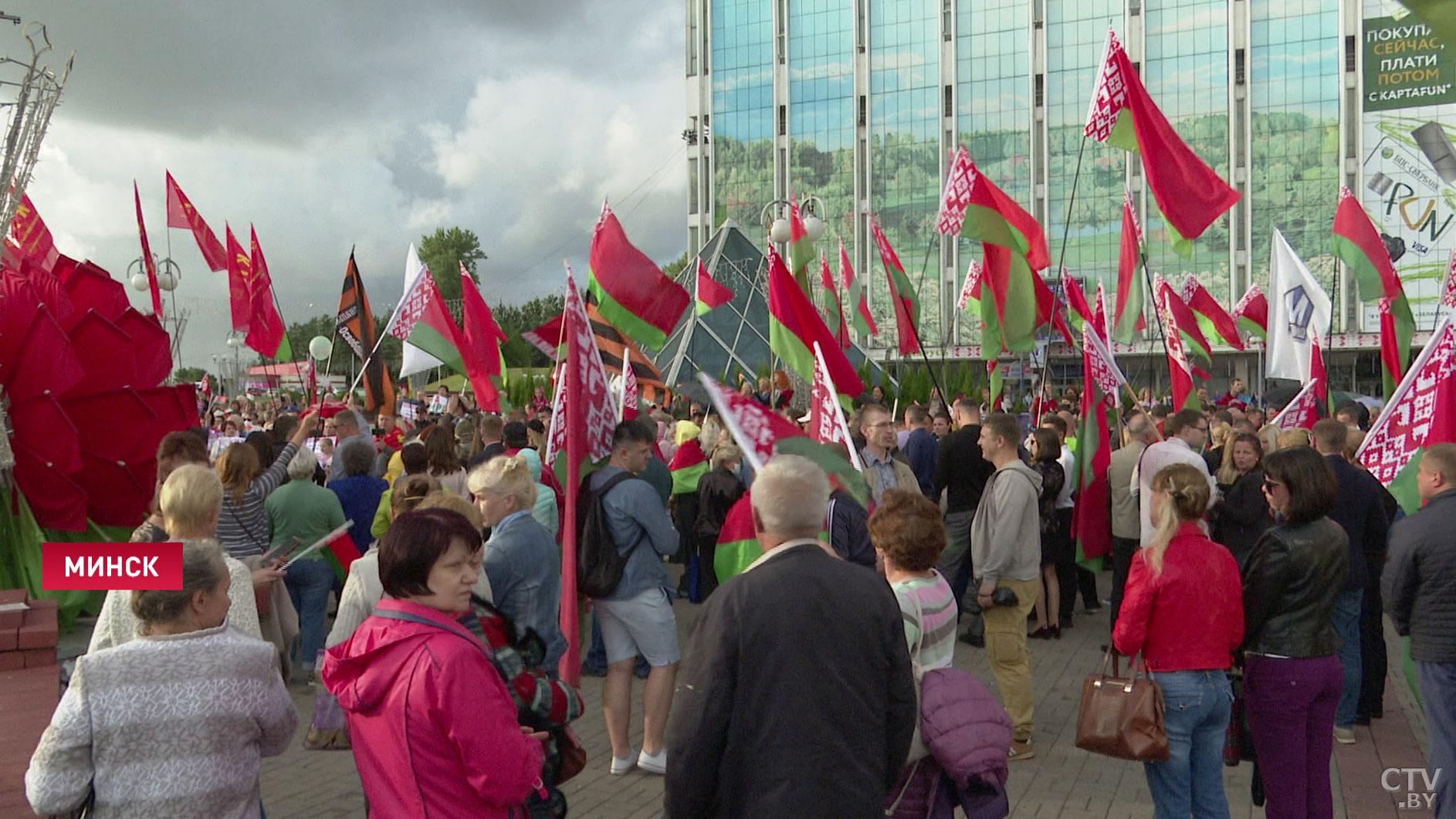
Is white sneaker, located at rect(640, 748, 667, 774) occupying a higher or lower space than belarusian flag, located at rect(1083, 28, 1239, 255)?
lower

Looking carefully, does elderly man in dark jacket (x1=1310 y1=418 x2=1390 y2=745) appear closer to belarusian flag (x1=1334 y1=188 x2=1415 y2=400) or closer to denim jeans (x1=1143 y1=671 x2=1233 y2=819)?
denim jeans (x1=1143 y1=671 x2=1233 y2=819)

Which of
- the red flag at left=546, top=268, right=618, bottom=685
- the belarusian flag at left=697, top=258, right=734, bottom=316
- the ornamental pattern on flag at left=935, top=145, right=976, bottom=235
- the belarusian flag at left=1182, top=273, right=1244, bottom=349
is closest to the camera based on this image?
the red flag at left=546, top=268, right=618, bottom=685

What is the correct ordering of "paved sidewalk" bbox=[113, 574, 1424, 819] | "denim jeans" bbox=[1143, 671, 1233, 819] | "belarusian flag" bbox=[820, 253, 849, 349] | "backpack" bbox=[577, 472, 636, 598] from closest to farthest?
"denim jeans" bbox=[1143, 671, 1233, 819] → "paved sidewalk" bbox=[113, 574, 1424, 819] → "backpack" bbox=[577, 472, 636, 598] → "belarusian flag" bbox=[820, 253, 849, 349]

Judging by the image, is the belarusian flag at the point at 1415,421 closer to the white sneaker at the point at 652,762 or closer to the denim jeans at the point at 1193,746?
the denim jeans at the point at 1193,746

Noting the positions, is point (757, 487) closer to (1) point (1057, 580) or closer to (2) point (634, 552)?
(2) point (634, 552)

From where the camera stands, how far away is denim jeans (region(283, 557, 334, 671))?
7457mm

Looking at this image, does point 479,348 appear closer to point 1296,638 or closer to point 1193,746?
point 1193,746

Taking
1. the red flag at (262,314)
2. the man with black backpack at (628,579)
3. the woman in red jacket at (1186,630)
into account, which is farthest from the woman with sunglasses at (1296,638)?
the red flag at (262,314)

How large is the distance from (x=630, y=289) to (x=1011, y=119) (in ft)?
184

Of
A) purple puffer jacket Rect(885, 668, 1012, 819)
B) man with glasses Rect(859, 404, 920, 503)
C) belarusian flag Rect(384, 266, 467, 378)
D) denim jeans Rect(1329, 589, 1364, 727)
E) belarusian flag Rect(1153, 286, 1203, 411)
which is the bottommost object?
denim jeans Rect(1329, 589, 1364, 727)

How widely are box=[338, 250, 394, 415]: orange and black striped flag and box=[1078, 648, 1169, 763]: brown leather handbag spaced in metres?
9.33

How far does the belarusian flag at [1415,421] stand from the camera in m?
6.42

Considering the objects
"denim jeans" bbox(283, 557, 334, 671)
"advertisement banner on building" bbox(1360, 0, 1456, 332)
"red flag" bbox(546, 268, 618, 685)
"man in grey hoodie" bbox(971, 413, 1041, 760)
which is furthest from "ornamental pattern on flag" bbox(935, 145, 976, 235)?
"advertisement banner on building" bbox(1360, 0, 1456, 332)
